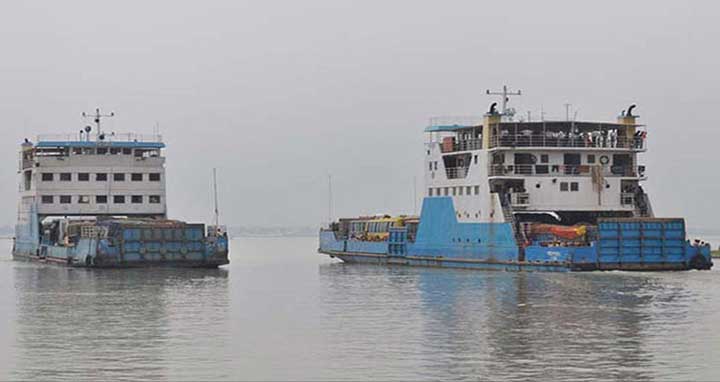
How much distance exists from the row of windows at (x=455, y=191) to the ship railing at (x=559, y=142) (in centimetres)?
253

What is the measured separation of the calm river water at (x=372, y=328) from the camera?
96.8 ft

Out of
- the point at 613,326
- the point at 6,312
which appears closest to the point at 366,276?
the point at 6,312

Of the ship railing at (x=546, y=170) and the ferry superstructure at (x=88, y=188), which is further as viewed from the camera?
the ferry superstructure at (x=88, y=188)

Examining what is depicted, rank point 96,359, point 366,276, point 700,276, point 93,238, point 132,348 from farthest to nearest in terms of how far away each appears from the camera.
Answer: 1. point 93,238
2. point 366,276
3. point 700,276
4. point 132,348
5. point 96,359

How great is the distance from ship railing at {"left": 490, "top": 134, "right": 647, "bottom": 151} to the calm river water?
7.06 metres

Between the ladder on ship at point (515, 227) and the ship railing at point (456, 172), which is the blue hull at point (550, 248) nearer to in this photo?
the ladder on ship at point (515, 227)

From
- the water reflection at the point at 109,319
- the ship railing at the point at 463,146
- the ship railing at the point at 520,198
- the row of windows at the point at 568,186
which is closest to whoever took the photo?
the water reflection at the point at 109,319

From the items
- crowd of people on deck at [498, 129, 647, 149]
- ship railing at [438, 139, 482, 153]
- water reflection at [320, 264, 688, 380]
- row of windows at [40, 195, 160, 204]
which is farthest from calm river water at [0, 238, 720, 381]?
row of windows at [40, 195, 160, 204]

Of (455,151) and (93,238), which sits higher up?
(455,151)

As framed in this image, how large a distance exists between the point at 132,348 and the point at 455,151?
38.1 m

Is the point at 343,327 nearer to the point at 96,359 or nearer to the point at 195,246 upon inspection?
the point at 96,359

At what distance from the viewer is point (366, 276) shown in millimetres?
64812

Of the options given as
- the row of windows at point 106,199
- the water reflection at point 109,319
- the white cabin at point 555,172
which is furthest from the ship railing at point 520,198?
the row of windows at point 106,199

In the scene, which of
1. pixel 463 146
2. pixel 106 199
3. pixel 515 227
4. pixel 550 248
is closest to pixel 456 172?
pixel 463 146
